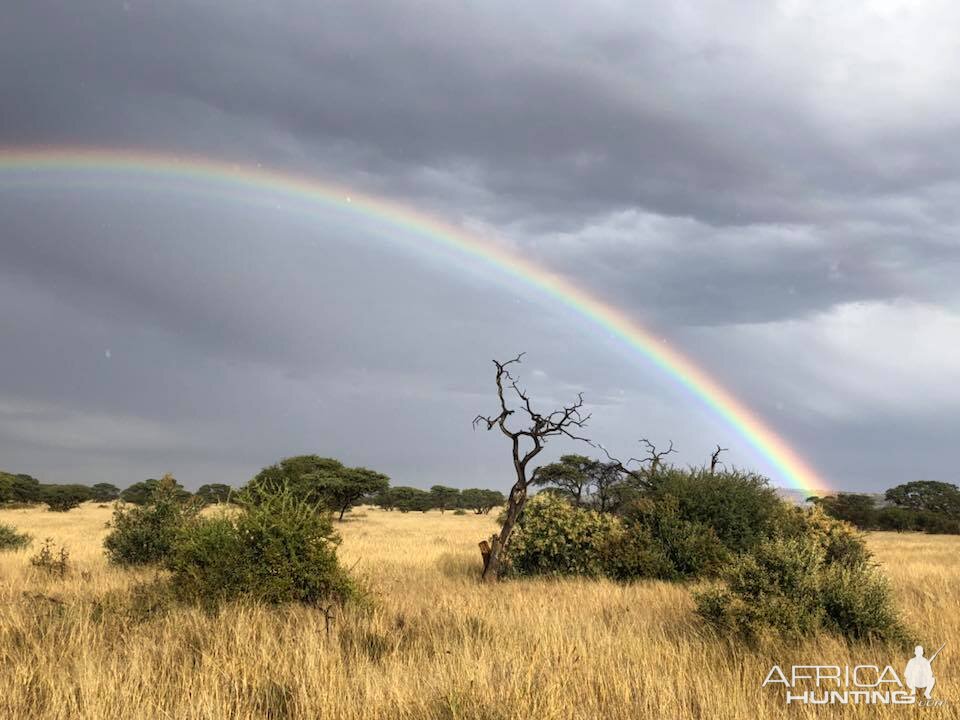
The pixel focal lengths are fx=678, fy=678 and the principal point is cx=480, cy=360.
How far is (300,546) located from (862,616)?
28.0 ft

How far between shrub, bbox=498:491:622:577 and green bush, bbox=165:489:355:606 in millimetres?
8780

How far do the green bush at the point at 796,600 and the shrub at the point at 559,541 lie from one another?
8.26 metres

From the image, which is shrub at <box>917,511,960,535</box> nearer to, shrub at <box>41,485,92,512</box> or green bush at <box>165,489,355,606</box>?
green bush at <box>165,489,355,606</box>

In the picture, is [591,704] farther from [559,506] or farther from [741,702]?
[559,506]

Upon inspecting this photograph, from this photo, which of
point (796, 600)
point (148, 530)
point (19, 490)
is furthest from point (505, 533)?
point (19, 490)

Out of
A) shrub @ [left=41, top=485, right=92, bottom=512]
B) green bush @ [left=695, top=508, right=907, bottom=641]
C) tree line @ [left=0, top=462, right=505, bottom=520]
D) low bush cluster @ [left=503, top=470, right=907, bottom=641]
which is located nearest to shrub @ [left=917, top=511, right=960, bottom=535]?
tree line @ [left=0, top=462, right=505, bottom=520]

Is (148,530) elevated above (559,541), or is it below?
below

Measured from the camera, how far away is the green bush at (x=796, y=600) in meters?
9.02

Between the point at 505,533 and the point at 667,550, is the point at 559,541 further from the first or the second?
the point at 667,550

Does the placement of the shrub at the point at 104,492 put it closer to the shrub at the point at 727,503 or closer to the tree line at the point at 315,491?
the tree line at the point at 315,491

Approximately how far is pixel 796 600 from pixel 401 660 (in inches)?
222

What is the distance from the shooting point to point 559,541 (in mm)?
19156

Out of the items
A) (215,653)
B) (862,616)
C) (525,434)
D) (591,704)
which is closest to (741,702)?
(591,704)

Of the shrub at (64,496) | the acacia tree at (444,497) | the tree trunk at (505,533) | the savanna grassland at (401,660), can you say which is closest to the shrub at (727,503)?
the tree trunk at (505,533)
